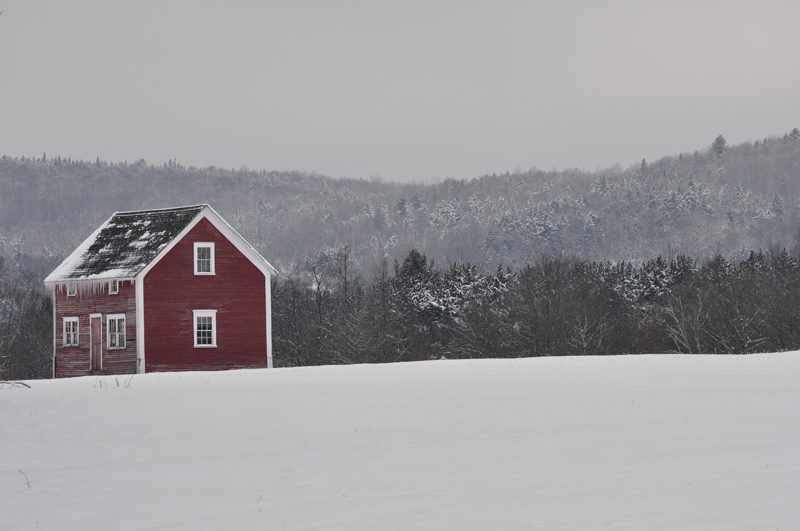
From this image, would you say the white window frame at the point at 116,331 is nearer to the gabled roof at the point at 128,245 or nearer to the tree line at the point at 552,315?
the gabled roof at the point at 128,245

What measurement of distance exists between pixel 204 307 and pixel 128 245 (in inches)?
187

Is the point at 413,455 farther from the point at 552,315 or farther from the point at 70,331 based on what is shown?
the point at 552,315

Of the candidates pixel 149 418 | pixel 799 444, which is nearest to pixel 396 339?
pixel 149 418

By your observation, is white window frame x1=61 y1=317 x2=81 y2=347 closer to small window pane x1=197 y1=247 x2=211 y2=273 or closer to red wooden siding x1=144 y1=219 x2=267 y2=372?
red wooden siding x1=144 y1=219 x2=267 y2=372

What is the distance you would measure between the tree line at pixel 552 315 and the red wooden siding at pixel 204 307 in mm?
27386

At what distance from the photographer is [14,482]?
11.5m

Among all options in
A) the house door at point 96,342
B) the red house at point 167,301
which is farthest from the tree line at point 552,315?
the house door at point 96,342

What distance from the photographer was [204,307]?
36.6 m

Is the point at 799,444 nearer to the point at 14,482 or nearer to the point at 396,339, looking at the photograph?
the point at 14,482

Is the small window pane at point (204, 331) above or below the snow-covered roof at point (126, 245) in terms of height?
below

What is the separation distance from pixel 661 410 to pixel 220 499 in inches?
336

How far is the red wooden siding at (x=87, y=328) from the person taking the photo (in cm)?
3584

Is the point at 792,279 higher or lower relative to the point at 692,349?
higher

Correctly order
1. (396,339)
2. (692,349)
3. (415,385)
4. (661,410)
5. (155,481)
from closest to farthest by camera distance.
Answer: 1. (155,481)
2. (661,410)
3. (415,385)
4. (692,349)
5. (396,339)
